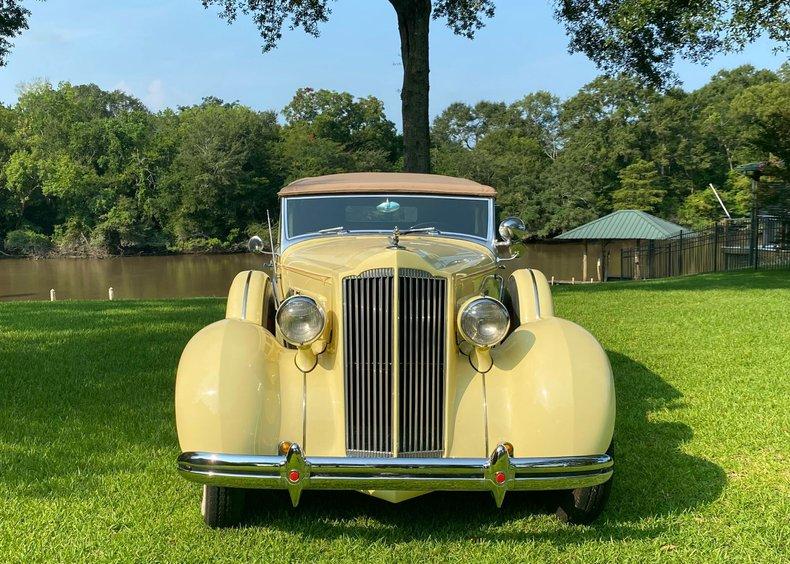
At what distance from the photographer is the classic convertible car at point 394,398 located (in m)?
3.14

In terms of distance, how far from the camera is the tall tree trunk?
13.5 m

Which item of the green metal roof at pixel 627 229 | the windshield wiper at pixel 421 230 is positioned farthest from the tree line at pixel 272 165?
the windshield wiper at pixel 421 230

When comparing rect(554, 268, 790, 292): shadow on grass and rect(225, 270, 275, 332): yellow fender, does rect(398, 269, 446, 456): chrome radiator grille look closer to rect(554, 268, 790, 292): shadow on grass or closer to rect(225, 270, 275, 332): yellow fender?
rect(225, 270, 275, 332): yellow fender

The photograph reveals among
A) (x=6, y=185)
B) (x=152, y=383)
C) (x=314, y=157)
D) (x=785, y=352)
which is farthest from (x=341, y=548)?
(x=6, y=185)

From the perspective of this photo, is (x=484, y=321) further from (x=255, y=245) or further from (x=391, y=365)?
(x=255, y=245)

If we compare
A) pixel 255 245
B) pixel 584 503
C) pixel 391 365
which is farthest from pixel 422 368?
pixel 255 245

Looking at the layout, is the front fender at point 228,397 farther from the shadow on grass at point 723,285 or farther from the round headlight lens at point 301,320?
the shadow on grass at point 723,285

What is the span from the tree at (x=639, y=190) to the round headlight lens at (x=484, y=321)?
160 feet

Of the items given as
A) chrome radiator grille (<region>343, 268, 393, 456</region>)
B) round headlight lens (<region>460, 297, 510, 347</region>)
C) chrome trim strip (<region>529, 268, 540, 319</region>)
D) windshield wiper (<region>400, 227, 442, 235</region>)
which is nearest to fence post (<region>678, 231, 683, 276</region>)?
chrome trim strip (<region>529, 268, 540, 319</region>)

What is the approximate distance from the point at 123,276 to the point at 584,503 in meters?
41.8

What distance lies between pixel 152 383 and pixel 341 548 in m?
3.97

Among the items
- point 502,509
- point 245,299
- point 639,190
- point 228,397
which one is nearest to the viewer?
point 228,397

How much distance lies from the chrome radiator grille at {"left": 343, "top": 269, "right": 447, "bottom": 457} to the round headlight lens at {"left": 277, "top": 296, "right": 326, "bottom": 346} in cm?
15

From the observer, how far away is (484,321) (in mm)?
3596
